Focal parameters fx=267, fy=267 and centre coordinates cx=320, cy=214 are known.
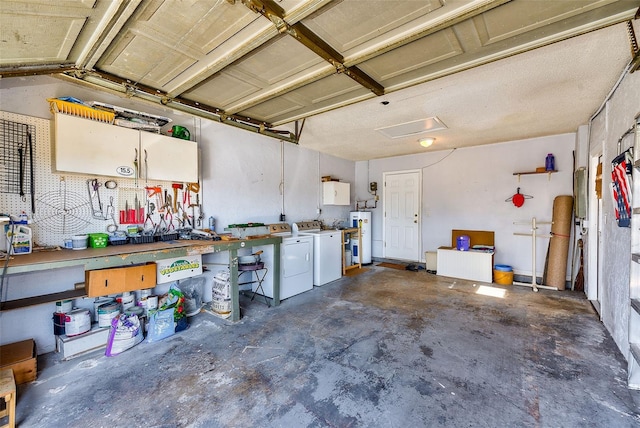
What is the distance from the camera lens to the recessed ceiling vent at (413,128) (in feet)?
12.2

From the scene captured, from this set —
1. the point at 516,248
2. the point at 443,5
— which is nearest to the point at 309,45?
the point at 443,5

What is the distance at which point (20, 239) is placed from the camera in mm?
2148

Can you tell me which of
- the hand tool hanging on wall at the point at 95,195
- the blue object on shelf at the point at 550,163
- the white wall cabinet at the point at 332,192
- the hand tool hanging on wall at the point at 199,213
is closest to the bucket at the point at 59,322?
the hand tool hanging on wall at the point at 95,195

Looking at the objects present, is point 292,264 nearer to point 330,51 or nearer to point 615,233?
point 330,51

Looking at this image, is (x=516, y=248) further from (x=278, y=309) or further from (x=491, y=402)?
(x=278, y=309)

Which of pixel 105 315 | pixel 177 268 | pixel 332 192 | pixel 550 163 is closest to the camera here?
pixel 105 315

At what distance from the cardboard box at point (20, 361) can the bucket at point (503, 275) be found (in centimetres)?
589

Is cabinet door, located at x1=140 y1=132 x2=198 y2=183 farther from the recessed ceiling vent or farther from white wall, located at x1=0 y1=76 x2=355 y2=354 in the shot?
the recessed ceiling vent

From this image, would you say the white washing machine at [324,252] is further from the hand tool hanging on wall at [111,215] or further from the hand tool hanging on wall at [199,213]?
the hand tool hanging on wall at [111,215]

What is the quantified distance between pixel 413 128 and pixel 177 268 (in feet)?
12.1

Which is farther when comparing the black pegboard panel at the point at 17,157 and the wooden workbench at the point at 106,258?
the black pegboard panel at the point at 17,157

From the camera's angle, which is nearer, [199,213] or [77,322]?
[77,322]

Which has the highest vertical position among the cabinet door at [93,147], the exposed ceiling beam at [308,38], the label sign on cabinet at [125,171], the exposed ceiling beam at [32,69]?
the exposed ceiling beam at [308,38]

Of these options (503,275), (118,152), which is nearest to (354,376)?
(118,152)
